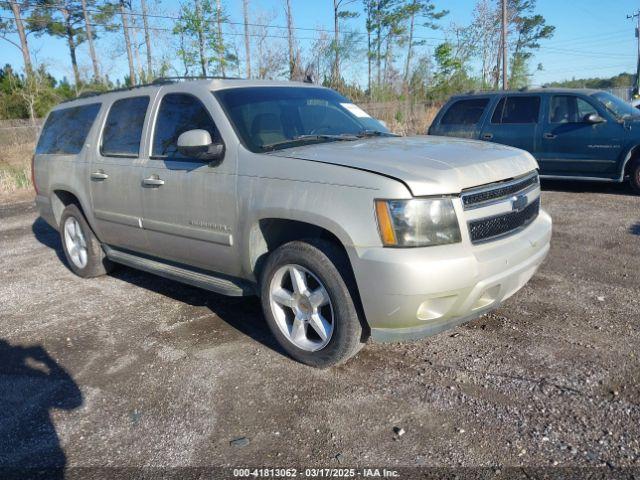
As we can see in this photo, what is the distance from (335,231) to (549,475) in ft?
5.25

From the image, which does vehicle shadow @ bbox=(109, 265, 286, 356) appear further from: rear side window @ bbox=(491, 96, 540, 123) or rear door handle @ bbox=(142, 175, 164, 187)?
rear side window @ bbox=(491, 96, 540, 123)

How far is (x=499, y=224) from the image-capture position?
3195 millimetres

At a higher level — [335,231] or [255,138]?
[255,138]

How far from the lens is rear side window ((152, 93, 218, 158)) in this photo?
3949 mm

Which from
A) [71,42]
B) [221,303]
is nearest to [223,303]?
[221,303]

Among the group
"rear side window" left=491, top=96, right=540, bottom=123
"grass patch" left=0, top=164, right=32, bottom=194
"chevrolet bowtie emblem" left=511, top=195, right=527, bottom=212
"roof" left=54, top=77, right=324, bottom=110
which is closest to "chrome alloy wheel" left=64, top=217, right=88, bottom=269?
"roof" left=54, top=77, right=324, bottom=110

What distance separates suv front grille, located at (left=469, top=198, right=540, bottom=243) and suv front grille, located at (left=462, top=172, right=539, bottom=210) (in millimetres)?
100

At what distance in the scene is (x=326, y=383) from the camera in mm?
3242

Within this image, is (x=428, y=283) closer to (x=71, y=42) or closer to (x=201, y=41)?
(x=201, y=41)

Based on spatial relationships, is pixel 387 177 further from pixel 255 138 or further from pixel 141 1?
pixel 141 1

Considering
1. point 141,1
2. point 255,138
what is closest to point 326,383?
point 255,138

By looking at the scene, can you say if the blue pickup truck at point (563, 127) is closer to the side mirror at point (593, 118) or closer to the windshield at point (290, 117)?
Result: the side mirror at point (593, 118)

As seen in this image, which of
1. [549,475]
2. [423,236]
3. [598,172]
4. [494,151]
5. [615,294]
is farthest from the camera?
[598,172]

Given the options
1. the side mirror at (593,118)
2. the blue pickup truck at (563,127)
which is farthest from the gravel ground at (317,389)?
the side mirror at (593,118)
